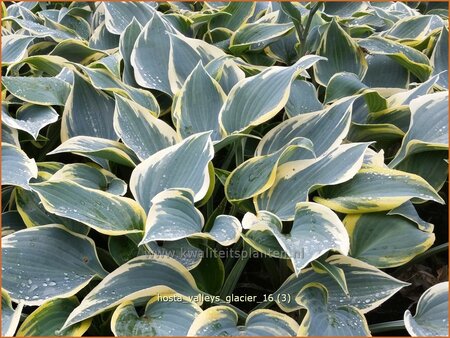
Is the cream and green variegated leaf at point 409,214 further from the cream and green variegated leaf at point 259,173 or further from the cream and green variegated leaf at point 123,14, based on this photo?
the cream and green variegated leaf at point 123,14

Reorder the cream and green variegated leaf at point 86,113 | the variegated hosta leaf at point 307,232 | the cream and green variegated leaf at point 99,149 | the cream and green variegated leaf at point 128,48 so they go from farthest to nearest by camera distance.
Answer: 1. the cream and green variegated leaf at point 128,48
2. the cream and green variegated leaf at point 86,113
3. the cream and green variegated leaf at point 99,149
4. the variegated hosta leaf at point 307,232

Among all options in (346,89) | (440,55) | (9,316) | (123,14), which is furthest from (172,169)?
(440,55)

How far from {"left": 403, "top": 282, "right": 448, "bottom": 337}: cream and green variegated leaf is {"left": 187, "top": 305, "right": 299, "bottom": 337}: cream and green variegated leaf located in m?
0.20

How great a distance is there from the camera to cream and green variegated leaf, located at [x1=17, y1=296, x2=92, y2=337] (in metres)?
0.95

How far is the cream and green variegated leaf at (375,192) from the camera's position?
3.35 feet

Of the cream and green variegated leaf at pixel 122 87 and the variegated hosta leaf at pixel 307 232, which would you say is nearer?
the variegated hosta leaf at pixel 307 232

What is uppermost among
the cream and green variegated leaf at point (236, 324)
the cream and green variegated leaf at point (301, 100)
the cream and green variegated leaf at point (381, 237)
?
the cream and green variegated leaf at point (301, 100)

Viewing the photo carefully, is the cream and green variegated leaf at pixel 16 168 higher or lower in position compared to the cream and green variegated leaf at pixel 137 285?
higher

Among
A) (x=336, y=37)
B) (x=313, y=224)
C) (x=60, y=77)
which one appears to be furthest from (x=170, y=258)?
(x=336, y=37)

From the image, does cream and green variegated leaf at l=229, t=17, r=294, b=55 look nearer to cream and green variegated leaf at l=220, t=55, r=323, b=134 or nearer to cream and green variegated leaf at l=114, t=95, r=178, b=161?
cream and green variegated leaf at l=220, t=55, r=323, b=134

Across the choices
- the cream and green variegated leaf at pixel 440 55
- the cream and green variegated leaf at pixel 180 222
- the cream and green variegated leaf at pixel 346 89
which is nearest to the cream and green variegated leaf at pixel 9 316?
the cream and green variegated leaf at pixel 180 222

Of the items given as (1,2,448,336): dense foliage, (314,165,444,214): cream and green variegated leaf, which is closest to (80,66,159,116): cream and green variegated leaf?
(1,2,448,336): dense foliage

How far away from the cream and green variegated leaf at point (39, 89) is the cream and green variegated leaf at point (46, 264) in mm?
374

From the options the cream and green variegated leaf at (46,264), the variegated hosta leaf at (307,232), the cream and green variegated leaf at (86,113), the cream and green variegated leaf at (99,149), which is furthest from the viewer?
the cream and green variegated leaf at (86,113)
